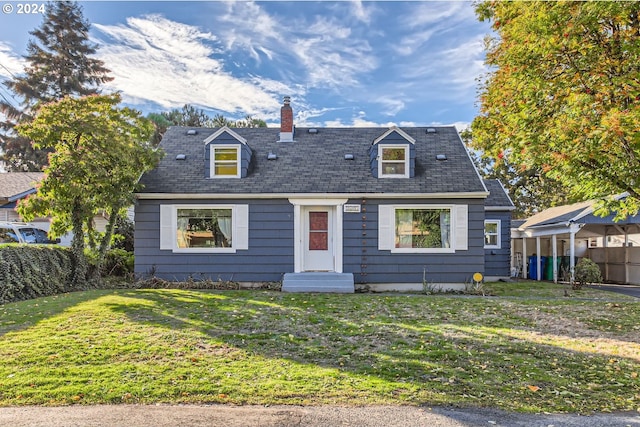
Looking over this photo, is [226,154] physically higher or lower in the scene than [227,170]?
higher

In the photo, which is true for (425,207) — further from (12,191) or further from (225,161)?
(12,191)

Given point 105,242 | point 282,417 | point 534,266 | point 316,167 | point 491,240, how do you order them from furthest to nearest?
1. point 534,266
2. point 491,240
3. point 316,167
4. point 105,242
5. point 282,417

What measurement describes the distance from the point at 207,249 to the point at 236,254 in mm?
Result: 922

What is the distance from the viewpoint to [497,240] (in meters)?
16.0

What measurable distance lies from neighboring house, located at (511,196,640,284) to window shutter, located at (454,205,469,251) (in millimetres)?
4867

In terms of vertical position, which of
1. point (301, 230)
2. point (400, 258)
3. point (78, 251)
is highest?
point (301, 230)

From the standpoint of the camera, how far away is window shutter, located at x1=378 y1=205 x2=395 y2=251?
12281mm

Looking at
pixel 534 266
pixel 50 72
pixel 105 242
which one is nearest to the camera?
pixel 105 242

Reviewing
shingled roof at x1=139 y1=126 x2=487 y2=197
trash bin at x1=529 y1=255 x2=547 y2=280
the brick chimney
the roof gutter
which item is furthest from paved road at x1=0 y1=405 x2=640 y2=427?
trash bin at x1=529 y1=255 x2=547 y2=280

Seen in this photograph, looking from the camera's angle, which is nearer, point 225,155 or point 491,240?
point 225,155

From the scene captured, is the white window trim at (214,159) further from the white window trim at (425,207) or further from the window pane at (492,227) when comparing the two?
the window pane at (492,227)

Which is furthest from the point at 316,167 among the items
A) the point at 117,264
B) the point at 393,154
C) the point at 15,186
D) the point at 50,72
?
the point at 50,72

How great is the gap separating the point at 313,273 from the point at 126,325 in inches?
243

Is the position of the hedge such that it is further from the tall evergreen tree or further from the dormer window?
the tall evergreen tree
